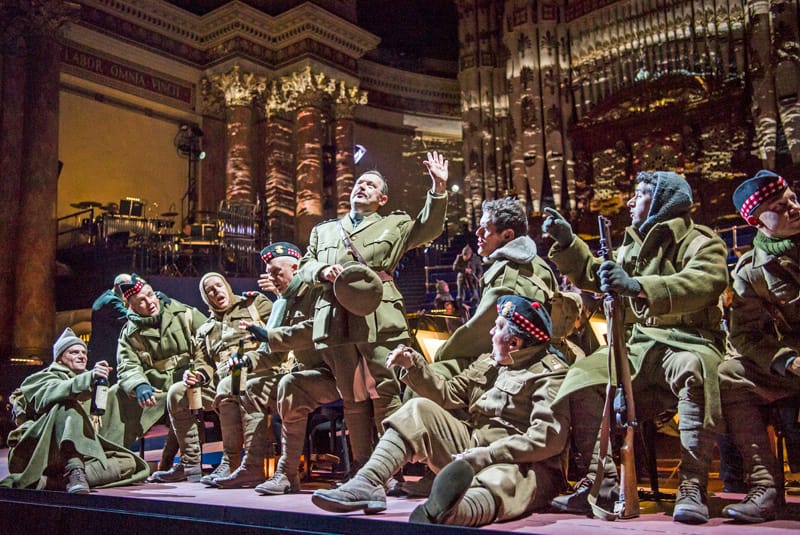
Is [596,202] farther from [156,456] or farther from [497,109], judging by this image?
[156,456]

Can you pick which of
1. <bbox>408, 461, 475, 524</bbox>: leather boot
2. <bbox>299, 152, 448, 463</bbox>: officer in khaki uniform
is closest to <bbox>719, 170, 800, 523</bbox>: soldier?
<bbox>408, 461, 475, 524</bbox>: leather boot

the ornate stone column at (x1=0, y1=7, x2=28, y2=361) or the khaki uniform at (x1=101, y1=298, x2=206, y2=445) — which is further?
the ornate stone column at (x1=0, y1=7, x2=28, y2=361)

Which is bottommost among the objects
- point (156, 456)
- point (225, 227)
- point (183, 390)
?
point (156, 456)

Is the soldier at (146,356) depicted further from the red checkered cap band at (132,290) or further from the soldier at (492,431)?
the soldier at (492,431)

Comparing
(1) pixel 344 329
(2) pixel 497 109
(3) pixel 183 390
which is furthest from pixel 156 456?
(2) pixel 497 109

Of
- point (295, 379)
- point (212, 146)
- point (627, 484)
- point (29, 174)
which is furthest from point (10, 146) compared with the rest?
point (627, 484)

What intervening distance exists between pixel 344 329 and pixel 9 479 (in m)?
2.38

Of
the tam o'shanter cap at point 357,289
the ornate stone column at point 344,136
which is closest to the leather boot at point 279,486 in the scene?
the tam o'shanter cap at point 357,289

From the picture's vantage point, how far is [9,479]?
449 cm

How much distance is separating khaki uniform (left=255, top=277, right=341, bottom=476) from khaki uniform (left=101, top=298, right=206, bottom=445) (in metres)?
1.40

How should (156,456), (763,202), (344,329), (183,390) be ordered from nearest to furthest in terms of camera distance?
(763,202)
(344,329)
(183,390)
(156,456)

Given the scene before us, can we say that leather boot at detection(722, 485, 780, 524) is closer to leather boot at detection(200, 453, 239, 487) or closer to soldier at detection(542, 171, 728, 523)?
soldier at detection(542, 171, 728, 523)

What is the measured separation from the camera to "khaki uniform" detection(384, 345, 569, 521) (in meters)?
2.95

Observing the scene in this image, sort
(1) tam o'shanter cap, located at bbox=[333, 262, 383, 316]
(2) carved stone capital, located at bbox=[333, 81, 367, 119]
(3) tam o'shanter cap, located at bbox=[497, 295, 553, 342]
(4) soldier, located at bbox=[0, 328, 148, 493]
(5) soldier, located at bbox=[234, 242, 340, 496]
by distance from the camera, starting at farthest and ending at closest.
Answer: (2) carved stone capital, located at bbox=[333, 81, 367, 119]
(4) soldier, located at bbox=[0, 328, 148, 493]
(5) soldier, located at bbox=[234, 242, 340, 496]
(1) tam o'shanter cap, located at bbox=[333, 262, 383, 316]
(3) tam o'shanter cap, located at bbox=[497, 295, 553, 342]
